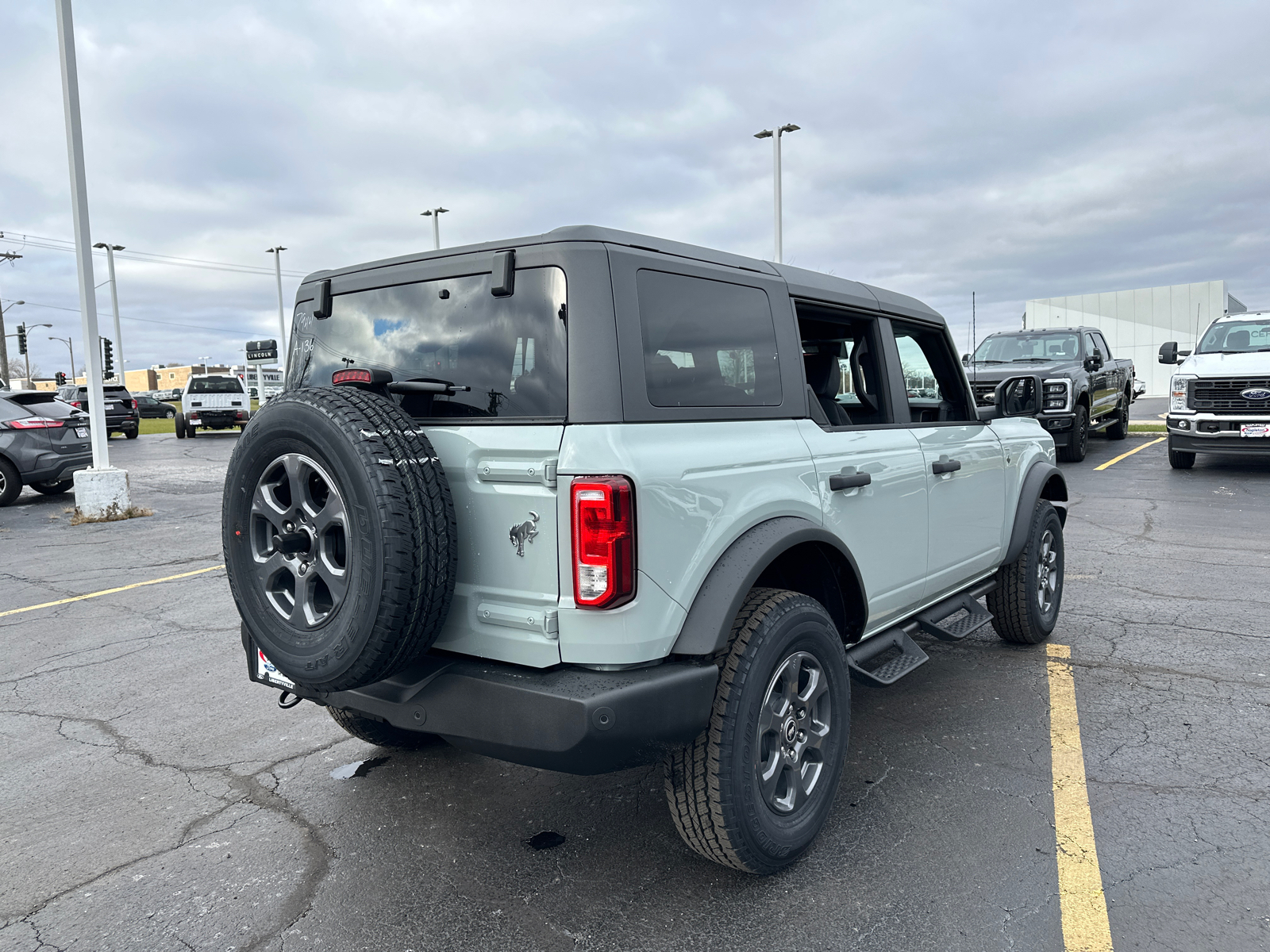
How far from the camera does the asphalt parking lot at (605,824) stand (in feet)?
8.24

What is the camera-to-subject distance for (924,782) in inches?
132

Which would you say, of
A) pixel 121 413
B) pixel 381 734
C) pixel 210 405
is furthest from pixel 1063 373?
pixel 121 413

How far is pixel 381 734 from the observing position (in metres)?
3.66

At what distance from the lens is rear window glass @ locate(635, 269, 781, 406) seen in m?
2.64

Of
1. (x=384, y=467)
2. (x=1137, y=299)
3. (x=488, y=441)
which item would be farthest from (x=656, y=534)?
(x=1137, y=299)

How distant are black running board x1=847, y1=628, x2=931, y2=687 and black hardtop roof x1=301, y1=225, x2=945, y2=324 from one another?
53.5 inches

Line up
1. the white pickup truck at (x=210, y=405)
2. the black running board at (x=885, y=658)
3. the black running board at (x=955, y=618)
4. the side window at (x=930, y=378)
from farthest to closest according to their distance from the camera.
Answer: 1. the white pickup truck at (x=210, y=405)
2. the side window at (x=930, y=378)
3. the black running board at (x=955, y=618)
4. the black running board at (x=885, y=658)

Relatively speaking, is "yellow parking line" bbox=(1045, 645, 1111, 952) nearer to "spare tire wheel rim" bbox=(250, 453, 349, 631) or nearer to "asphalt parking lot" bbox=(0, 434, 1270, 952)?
"asphalt parking lot" bbox=(0, 434, 1270, 952)

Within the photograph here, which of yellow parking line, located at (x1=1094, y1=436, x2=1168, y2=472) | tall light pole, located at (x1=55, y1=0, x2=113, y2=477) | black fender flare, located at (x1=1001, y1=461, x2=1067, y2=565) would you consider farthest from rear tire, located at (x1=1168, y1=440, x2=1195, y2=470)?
tall light pole, located at (x1=55, y1=0, x2=113, y2=477)

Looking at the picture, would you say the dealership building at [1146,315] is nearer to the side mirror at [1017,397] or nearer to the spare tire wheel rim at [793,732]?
the side mirror at [1017,397]

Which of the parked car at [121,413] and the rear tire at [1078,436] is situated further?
the parked car at [121,413]

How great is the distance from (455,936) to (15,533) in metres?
10.1

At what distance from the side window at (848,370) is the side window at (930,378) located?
186 millimetres

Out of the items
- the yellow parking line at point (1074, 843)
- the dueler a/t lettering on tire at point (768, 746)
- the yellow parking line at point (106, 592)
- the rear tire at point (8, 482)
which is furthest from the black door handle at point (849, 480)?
the rear tire at point (8, 482)
